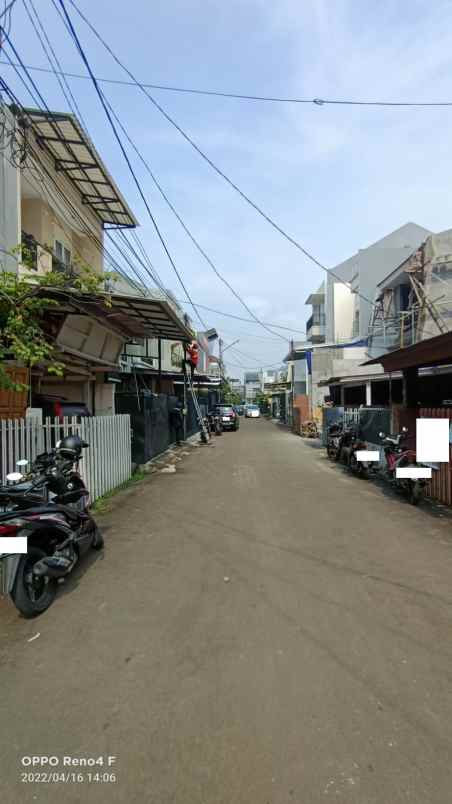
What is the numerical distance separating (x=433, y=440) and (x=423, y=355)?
5.20 feet

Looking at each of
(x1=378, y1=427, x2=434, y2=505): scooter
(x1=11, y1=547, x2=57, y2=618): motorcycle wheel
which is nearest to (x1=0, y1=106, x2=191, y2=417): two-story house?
(x1=11, y1=547, x2=57, y2=618): motorcycle wheel

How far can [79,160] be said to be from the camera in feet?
35.2

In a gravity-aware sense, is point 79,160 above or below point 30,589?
above

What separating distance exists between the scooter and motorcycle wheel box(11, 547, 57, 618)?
5977 mm

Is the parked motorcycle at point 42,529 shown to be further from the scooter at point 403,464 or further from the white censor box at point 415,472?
the scooter at point 403,464

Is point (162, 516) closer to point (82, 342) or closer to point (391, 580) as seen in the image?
point (391, 580)

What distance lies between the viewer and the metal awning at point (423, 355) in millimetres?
7191

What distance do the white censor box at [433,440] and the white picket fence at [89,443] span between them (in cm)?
549

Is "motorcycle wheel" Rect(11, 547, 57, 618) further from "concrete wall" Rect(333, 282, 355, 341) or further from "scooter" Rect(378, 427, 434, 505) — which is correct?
"concrete wall" Rect(333, 282, 355, 341)

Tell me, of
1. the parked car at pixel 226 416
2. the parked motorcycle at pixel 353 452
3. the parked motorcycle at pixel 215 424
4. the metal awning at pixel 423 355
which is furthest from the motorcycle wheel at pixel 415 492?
the parked car at pixel 226 416

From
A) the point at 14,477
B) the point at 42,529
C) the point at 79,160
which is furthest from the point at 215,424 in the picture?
the point at 42,529

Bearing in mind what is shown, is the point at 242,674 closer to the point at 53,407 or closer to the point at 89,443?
the point at 89,443

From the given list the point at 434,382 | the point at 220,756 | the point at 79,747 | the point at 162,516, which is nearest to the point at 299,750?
the point at 220,756

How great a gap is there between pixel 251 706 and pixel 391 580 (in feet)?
7.64
